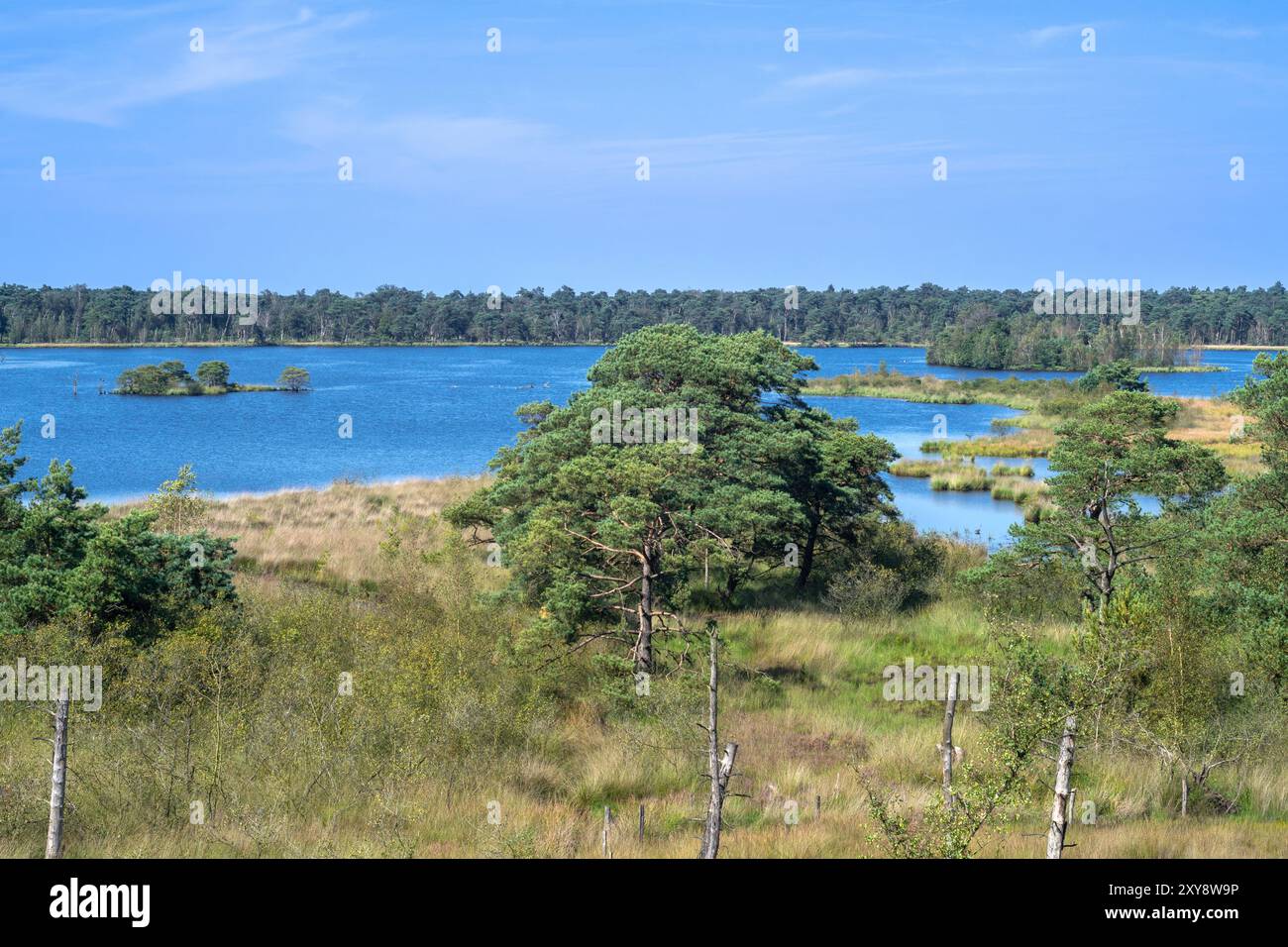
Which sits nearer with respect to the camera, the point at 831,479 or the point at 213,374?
the point at 831,479

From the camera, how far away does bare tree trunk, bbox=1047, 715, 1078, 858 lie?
9.59 m

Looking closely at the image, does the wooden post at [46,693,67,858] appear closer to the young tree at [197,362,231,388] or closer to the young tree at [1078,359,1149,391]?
the young tree at [1078,359,1149,391]

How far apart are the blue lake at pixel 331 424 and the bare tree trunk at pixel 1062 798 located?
A: 101ft

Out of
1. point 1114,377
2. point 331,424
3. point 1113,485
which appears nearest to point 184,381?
point 331,424

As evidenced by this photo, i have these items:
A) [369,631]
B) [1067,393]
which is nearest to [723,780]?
[369,631]

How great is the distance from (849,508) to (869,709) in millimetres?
9051

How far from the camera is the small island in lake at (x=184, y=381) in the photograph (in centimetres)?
10481

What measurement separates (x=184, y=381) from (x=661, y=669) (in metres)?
98.8

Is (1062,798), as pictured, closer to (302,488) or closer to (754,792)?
A: (754,792)

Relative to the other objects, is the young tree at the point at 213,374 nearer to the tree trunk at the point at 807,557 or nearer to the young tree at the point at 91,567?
the tree trunk at the point at 807,557

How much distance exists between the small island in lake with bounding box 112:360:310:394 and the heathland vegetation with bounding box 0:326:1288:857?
→ 84.7m

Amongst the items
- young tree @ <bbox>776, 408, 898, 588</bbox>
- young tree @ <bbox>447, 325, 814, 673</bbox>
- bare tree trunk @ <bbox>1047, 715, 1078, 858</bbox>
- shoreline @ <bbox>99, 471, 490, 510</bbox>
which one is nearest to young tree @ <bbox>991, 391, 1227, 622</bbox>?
young tree @ <bbox>447, 325, 814, 673</bbox>

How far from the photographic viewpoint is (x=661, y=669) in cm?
2031

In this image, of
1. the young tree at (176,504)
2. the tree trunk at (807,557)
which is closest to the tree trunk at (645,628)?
the tree trunk at (807,557)
